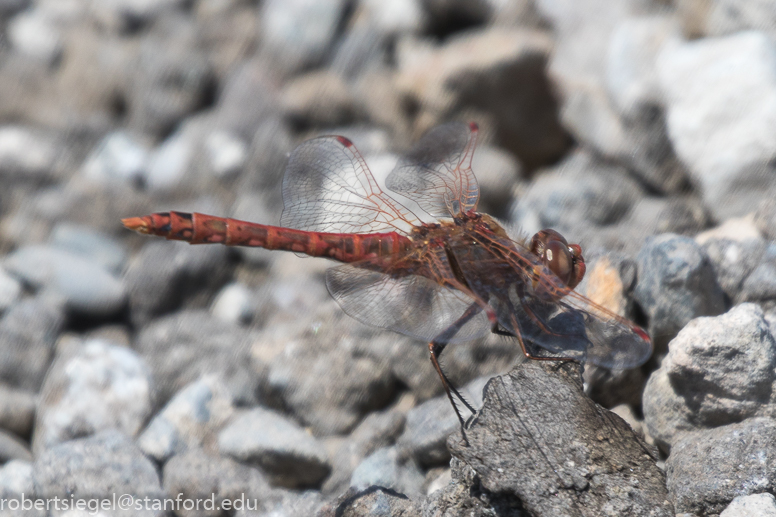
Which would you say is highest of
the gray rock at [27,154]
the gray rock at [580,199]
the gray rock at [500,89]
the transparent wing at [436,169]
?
the gray rock at [500,89]

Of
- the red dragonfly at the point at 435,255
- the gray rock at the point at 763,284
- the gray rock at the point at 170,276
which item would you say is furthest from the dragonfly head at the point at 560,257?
the gray rock at the point at 170,276

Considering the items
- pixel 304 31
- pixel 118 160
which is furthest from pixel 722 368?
pixel 118 160

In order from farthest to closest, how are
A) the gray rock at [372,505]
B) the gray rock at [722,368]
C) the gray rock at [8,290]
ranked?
the gray rock at [8,290] → the gray rock at [372,505] → the gray rock at [722,368]

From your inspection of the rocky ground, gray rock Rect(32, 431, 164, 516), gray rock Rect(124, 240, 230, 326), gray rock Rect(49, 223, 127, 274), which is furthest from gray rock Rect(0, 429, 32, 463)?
gray rock Rect(49, 223, 127, 274)

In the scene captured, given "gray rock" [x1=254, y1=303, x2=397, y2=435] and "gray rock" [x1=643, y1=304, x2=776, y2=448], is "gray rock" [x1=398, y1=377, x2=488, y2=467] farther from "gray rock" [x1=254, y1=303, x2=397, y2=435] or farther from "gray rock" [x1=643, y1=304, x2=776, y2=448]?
"gray rock" [x1=643, y1=304, x2=776, y2=448]

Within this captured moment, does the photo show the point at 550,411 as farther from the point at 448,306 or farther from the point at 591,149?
the point at 591,149

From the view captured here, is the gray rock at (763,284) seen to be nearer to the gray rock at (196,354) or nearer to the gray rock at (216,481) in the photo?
the gray rock at (216,481)
